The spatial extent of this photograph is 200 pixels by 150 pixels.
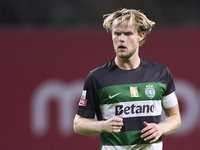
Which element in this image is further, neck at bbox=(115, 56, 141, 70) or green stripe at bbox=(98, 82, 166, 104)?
neck at bbox=(115, 56, 141, 70)

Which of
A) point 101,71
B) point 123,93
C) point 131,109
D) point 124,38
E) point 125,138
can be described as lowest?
point 125,138

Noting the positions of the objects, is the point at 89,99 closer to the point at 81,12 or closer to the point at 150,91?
the point at 150,91

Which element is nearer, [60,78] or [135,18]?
[135,18]

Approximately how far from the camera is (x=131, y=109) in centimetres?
379

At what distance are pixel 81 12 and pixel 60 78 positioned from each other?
1.99m

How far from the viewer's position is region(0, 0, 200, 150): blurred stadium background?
22.2 ft

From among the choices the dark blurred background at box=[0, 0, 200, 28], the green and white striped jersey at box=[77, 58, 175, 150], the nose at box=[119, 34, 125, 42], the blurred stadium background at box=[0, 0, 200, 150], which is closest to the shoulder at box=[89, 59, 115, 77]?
the green and white striped jersey at box=[77, 58, 175, 150]

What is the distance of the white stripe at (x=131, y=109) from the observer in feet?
12.4

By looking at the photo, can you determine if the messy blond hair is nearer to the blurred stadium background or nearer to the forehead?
the forehead

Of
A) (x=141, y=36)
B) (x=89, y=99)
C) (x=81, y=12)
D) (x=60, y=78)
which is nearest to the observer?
(x=89, y=99)

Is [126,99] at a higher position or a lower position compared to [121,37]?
lower

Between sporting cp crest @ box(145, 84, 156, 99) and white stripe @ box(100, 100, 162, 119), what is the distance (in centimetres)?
5

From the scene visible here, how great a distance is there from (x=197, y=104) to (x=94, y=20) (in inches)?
101


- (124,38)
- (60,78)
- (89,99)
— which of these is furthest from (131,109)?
(60,78)
